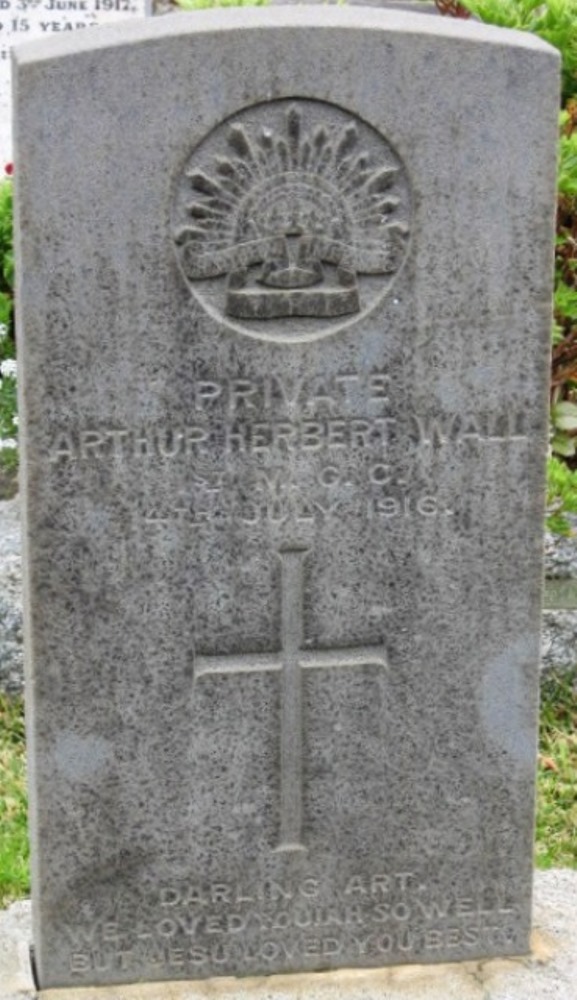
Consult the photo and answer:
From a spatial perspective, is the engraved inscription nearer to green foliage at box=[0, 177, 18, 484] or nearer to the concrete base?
the concrete base

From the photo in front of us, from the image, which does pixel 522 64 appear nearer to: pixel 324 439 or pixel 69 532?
pixel 324 439

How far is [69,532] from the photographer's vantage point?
3.10m

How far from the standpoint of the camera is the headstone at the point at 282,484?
297 centimetres

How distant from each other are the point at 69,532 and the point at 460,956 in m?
1.07

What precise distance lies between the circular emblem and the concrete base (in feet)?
3.77

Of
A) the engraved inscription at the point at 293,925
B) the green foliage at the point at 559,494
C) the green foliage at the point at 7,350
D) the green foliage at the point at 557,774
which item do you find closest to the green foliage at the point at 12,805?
the engraved inscription at the point at 293,925

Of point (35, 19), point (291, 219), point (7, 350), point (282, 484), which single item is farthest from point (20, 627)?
point (35, 19)

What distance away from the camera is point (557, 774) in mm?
4684

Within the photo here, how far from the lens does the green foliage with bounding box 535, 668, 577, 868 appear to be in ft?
14.2

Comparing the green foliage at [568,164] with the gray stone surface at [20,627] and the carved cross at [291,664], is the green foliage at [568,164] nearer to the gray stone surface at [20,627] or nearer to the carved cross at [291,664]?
the gray stone surface at [20,627]

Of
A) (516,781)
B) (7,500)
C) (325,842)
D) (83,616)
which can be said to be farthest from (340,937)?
(7,500)

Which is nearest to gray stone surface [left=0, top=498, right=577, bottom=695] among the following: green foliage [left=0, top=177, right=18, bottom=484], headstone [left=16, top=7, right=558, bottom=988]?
green foliage [left=0, top=177, right=18, bottom=484]

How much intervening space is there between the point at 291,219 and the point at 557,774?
2118 mm

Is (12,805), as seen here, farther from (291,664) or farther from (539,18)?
(539,18)
